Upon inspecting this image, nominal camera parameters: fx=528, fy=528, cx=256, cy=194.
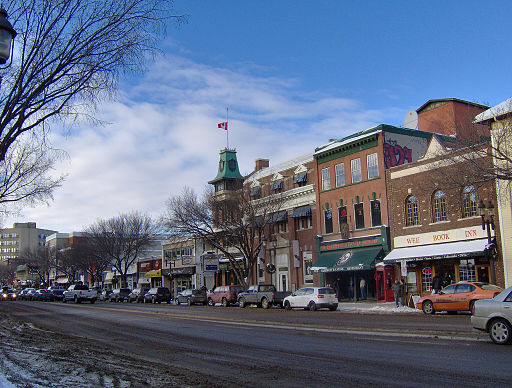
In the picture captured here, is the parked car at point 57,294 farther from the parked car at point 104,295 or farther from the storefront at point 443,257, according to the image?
the storefront at point 443,257

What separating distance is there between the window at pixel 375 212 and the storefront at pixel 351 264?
1.06m

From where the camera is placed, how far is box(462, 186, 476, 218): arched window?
30948mm

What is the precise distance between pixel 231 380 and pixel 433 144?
29.7m

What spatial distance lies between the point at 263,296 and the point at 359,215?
9.54 metres

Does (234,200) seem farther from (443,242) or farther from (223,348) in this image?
(223,348)

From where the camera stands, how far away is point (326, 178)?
43.4 metres

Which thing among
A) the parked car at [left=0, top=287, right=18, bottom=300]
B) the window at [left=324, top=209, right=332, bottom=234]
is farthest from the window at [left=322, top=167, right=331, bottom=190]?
the parked car at [left=0, top=287, right=18, bottom=300]

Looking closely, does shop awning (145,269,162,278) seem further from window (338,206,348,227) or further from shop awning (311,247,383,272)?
window (338,206,348,227)

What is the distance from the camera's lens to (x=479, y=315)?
13.3 m

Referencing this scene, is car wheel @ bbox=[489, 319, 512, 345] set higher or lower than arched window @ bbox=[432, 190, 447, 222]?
lower

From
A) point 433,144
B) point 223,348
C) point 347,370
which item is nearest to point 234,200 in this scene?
point 433,144

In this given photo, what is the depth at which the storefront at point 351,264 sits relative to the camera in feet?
122

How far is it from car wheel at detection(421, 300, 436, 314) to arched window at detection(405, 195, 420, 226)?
1007cm

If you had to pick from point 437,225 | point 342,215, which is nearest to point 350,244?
point 342,215
